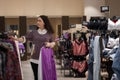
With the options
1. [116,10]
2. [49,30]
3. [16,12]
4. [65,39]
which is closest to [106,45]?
[49,30]

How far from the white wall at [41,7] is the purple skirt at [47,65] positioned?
1326cm

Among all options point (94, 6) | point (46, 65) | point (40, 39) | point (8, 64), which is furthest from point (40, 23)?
point (94, 6)

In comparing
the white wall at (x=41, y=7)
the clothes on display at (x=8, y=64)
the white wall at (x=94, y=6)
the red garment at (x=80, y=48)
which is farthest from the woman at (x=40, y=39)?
the white wall at (x=41, y=7)

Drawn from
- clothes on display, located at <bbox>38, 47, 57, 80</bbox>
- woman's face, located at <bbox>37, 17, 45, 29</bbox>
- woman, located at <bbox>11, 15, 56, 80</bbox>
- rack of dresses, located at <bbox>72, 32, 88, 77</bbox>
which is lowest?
rack of dresses, located at <bbox>72, 32, 88, 77</bbox>

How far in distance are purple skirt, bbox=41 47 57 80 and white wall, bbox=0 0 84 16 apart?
13.3m

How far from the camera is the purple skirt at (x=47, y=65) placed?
19.6 ft

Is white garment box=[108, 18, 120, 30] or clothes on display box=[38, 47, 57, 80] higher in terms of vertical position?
white garment box=[108, 18, 120, 30]

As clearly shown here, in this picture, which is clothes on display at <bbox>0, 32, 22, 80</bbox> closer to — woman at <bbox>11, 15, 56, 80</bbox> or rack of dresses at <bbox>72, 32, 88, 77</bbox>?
woman at <bbox>11, 15, 56, 80</bbox>

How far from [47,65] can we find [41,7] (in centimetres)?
1345

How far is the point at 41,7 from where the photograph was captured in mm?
19234

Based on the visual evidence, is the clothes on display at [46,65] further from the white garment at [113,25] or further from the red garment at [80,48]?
the red garment at [80,48]

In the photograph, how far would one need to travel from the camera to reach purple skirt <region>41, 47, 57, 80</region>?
5961 millimetres

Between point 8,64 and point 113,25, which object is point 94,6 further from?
point 8,64

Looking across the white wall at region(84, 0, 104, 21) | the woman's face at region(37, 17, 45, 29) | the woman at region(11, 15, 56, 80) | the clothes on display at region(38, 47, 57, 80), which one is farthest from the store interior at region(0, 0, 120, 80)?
the woman's face at region(37, 17, 45, 29)
